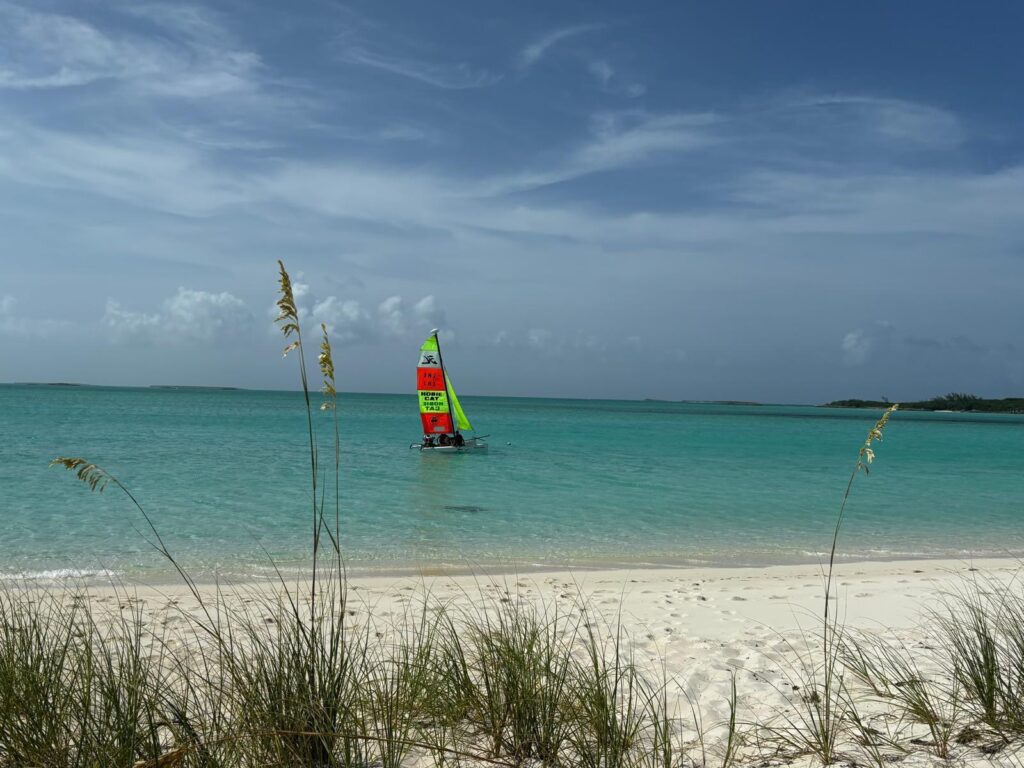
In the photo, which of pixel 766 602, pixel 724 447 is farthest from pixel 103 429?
pixel 766 602

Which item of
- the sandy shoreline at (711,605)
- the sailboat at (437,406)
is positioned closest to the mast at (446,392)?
the sailboat at (437,406)

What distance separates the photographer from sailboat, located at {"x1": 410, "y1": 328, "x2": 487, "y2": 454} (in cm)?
2722

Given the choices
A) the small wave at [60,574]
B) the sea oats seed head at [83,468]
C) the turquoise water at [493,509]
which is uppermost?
the sea oats seed head at [83,468]

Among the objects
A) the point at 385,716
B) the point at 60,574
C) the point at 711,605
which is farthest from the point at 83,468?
the point at 60,574

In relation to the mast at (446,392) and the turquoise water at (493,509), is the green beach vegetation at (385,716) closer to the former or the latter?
the turquoise water at (493,509)

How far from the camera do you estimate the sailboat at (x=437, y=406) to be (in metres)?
27.2

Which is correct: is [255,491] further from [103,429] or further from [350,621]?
[103,429]

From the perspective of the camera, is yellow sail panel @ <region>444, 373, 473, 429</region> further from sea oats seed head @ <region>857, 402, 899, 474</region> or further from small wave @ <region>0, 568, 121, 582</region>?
sea oats seed head @ <region>857, 402, 899, 474</region>

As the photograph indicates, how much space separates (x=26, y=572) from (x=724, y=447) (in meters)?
32.9

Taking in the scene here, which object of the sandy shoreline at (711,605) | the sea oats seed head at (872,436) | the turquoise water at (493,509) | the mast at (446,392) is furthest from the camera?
the mast at (446,392)

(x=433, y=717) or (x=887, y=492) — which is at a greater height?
(x=433, y=717)

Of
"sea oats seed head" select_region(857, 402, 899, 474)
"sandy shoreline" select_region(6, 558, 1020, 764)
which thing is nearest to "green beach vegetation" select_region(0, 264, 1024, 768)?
"sea oats seed head" select_region(857, 402, 899, 474)

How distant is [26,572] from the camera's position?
30.5 ft

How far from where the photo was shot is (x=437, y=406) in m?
28.8
